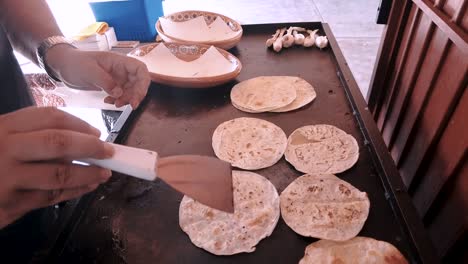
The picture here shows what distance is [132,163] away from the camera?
734 millimetres

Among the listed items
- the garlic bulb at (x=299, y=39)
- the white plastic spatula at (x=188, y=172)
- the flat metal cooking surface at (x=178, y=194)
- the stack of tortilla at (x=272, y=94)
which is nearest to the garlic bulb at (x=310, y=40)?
the garlic bulb at (x=299, y=39)

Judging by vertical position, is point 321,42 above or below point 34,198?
below

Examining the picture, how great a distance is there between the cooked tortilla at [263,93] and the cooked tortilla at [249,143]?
116 mm

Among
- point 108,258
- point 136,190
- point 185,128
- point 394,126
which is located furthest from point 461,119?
point 108,258

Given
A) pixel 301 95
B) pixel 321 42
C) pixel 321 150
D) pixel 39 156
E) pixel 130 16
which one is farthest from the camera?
pixel 130 16

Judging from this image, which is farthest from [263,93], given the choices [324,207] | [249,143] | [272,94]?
[324,207]

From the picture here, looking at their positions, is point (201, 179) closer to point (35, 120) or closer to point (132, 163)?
point (132, 163)

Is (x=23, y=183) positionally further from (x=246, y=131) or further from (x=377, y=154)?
(x=377, y=154)

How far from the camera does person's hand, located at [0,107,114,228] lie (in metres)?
0.56

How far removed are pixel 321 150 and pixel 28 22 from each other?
122 centimetres

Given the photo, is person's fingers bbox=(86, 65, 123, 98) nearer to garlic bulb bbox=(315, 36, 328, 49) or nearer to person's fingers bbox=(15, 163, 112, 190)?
person's fingers bbox=(15, 163, 112, 190)

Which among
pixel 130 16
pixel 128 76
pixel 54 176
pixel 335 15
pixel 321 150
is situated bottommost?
pixel 335 15

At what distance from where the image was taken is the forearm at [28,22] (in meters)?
1.14

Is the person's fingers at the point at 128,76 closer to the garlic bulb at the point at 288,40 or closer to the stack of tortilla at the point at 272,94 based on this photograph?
the stack of tortilla at the point at 272,94
